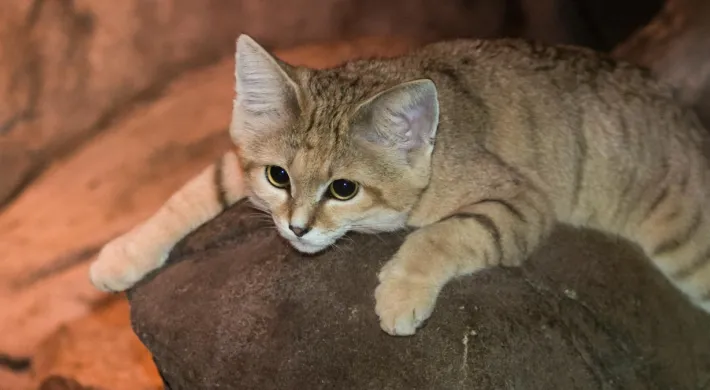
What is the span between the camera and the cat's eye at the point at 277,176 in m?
1.20

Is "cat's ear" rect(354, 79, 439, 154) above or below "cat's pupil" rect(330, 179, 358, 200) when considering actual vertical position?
above

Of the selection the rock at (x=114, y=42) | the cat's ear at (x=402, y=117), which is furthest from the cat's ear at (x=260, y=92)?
the rock at (x=114, y=42)

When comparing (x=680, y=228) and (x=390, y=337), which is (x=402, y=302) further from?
(x=680, y=228)

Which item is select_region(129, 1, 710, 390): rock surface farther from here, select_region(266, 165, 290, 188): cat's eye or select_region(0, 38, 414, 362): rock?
select_region(0, 38, 414, 362): rock

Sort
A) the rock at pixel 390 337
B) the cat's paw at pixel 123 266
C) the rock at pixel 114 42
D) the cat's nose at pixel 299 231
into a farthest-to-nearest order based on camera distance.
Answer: the rock at pixel 114 42 < the cat's paw at pixel 123 266 < the cat's nose at pixel 299 231 < the rock at pixel 390 337

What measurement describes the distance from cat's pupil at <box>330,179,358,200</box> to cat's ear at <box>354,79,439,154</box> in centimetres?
8

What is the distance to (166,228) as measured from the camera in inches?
51.1

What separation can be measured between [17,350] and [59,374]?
0.32ft

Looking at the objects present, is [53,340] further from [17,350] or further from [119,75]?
[119,75]

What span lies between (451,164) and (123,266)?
0.60 metres

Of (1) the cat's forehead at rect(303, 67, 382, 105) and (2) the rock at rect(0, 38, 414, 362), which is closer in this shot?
(1) the cat's forehead at rect(303, 67, 382, 105)

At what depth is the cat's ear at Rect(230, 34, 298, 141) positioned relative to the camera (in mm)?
1137

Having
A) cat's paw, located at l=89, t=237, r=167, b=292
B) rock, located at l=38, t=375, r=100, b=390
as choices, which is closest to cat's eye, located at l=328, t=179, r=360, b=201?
cat's paw, located at l=89, t=237, r=167, b=292

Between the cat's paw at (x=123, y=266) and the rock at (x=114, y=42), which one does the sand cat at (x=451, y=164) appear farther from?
the rock at (x=114, y=42)
